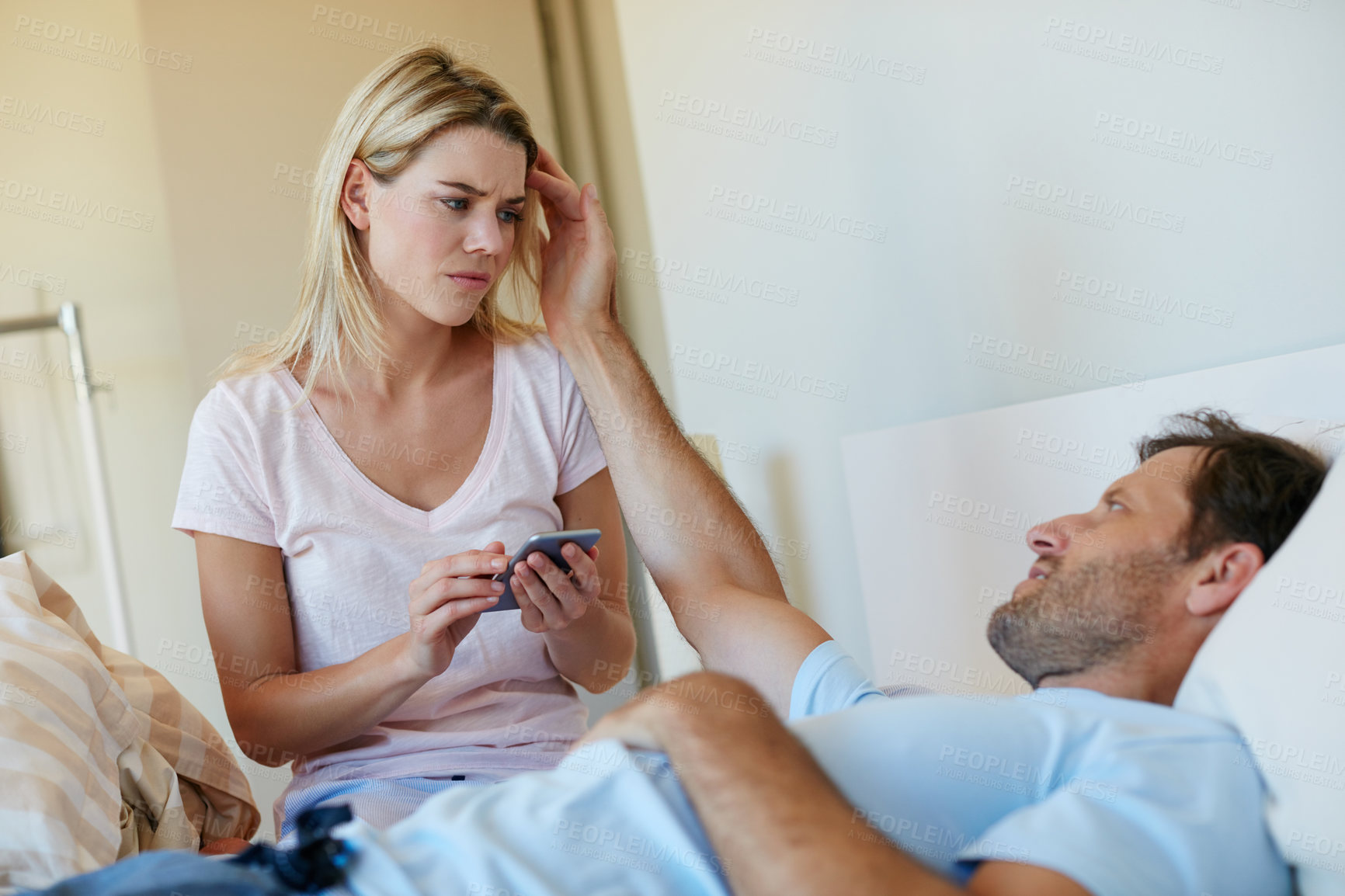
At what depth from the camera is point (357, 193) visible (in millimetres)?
1552

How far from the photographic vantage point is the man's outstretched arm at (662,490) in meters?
1.37

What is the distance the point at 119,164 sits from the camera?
8.27 feet

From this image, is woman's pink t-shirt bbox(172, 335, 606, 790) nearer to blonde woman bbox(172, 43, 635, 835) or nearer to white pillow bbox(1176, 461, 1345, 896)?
blonde woman bbox(172, 43, 635, 835)

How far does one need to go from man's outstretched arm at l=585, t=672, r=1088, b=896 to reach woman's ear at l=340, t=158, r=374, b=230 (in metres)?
0.92

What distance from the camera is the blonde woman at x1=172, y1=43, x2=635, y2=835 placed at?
135cm

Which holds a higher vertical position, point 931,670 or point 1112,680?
point 1112,680

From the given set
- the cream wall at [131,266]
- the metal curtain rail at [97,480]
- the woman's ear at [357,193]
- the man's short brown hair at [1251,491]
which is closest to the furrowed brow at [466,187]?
the woman's ear at [357,193]

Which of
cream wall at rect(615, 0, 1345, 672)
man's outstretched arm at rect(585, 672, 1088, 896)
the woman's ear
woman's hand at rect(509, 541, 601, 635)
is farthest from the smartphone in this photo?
cream wall at rect(615, 0, 1345, 672)

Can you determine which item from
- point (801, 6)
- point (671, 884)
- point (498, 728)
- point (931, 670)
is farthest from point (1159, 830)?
point (801, 6)

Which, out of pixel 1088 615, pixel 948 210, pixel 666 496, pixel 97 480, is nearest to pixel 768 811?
pixel 1088 615

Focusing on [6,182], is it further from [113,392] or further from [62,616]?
[62,616]

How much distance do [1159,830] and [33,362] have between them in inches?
101

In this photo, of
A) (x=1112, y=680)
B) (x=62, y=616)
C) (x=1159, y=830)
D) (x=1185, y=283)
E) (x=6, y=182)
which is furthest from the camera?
(x=6, y=182)

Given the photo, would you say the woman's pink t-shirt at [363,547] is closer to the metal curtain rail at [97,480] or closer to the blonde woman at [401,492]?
the blonde woman at [401,492]
